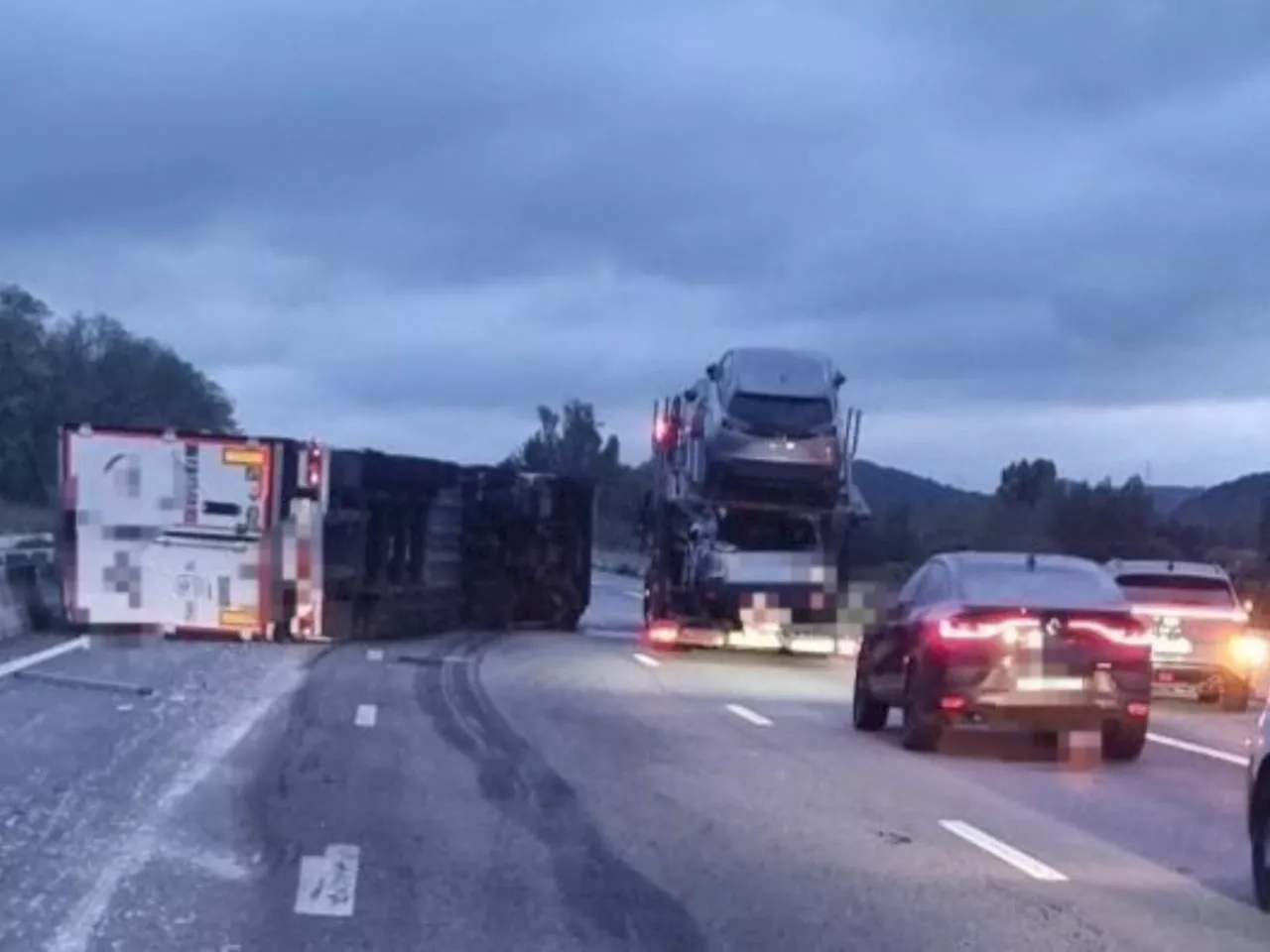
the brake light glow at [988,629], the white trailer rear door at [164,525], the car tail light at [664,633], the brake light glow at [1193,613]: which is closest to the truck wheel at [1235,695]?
the brake light glow at [1193,613]

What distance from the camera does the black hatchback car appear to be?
66.1 ft

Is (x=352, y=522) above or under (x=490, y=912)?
above

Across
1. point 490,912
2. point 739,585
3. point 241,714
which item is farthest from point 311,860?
point 739,585

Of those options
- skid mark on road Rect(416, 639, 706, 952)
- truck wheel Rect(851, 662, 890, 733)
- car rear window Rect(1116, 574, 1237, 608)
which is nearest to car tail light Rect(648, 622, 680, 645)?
car rear window Rect(1116, 574, 1237, 608)

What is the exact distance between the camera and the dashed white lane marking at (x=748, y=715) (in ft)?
76.0

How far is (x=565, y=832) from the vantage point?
14375mm

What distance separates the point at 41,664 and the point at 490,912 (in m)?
15.3

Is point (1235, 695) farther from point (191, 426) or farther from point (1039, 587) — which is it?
point (191, 426)

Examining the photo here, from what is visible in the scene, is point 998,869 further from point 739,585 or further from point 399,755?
point 739,585

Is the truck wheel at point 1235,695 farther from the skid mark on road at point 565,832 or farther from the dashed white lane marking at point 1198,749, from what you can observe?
the skid mark on road at point 565,832

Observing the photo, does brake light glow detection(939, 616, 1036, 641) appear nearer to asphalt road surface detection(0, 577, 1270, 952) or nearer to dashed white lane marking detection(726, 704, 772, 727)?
asphalt road surface detection(0, 577, 1270, 952)

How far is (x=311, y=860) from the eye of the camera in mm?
12766

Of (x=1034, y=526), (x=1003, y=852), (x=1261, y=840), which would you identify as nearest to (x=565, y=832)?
(x=1003, y=852)

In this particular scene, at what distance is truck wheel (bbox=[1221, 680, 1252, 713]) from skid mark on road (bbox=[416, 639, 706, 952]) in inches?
327
